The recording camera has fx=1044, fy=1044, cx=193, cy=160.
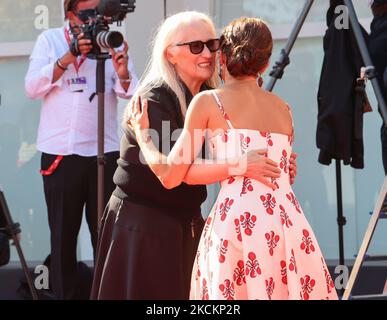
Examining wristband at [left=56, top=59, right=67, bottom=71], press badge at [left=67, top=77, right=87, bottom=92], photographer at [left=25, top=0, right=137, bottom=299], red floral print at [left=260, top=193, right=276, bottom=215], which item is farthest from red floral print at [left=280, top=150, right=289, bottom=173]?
press badge at [left=67, top=77, right=87, bottom=92]

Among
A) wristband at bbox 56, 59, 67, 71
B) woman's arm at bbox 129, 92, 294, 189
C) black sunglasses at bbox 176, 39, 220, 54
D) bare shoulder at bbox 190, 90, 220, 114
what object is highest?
black sunglasses at bbox 176, 39, 220, 54

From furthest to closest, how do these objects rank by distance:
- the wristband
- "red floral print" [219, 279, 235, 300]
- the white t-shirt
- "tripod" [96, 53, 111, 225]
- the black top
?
the white t-shirt, the wristband, "tripod" [96, 53, 111, 225], the black top, "red floral print" [219, 279, 235, 300]

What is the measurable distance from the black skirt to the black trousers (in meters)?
1.44

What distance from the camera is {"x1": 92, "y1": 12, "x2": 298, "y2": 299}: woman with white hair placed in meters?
3.84

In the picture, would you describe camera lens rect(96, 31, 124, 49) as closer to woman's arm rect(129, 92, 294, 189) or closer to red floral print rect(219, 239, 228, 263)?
woman's arm rect(129, 92, 294, 189)

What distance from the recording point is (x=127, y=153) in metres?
3.91

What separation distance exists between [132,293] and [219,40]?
990 mm

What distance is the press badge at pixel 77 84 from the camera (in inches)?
217

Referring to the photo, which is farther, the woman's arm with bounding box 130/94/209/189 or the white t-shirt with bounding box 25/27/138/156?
the white t-shirt with bounding box 25/27/138/156

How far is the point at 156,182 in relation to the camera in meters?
3.89

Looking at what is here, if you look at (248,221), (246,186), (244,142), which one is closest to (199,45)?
(244,142)

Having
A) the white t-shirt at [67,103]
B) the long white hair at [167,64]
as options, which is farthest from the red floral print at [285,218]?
the white t-shirt at [67,103]

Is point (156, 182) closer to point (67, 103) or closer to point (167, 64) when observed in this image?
point (167, 64)
